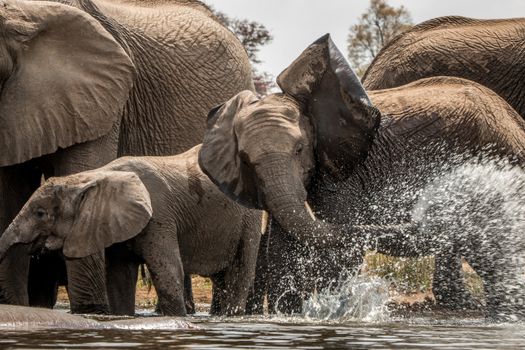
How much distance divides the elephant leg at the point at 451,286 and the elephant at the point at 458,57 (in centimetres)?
170

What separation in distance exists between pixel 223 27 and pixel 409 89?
11.1 feet

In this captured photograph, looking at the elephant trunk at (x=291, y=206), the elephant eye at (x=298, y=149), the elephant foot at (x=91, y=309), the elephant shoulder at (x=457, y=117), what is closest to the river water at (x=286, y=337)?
the elephant trunk at (x=291, y=206)

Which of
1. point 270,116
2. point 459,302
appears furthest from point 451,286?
point 270,116

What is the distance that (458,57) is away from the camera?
13898 mm

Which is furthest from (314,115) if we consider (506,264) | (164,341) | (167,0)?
(167,0)

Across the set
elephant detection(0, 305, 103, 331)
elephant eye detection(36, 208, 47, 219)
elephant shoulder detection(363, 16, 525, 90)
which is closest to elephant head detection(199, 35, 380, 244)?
elephant eye detection(36, 208, 47, 219)

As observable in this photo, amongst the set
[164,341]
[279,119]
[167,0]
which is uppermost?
[167,0]

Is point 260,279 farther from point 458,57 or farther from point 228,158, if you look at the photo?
point 458,57

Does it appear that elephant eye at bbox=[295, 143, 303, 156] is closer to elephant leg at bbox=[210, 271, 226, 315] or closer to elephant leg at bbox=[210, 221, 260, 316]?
elephant leg at bbox=[210, 221, 260, 316]

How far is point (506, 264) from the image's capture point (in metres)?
10.4

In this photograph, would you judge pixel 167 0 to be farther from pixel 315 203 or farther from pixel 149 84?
pixel 315 203

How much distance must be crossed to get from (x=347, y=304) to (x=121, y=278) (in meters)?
1.54

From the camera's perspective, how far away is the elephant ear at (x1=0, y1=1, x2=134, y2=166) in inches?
460

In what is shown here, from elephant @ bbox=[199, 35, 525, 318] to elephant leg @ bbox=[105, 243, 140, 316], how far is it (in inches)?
33.4
